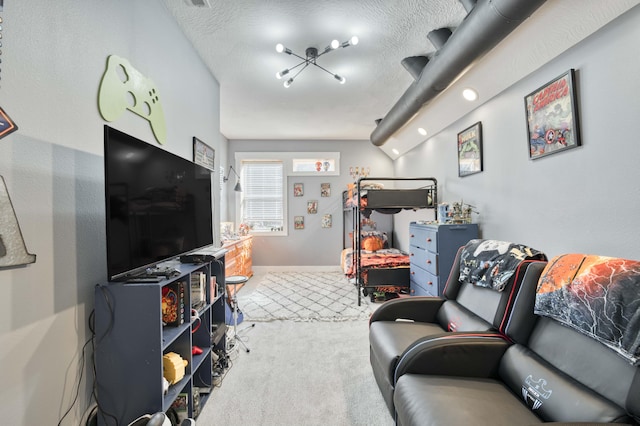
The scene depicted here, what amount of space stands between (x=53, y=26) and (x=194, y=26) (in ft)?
4.20

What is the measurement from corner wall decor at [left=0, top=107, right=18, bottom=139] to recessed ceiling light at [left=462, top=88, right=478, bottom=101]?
322cm

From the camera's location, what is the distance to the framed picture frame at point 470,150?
2889 mm

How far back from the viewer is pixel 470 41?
1883 mm

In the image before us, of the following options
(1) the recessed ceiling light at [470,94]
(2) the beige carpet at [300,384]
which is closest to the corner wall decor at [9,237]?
(2) the beige carpet at [300,384]

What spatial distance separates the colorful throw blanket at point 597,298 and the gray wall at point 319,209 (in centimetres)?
457

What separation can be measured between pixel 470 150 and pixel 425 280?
149 centimetres

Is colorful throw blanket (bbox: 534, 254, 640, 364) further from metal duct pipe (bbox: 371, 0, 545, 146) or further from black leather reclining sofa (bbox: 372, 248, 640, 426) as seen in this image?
metal duct pipe (bbox: 371, 0, 545, 146)

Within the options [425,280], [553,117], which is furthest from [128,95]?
[425,280]

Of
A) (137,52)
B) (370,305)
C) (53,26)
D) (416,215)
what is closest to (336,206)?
(416,215)

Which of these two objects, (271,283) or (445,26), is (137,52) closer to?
(445,26)

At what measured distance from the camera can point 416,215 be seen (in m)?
4.71

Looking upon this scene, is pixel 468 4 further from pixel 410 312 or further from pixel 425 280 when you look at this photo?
pixel 425 280

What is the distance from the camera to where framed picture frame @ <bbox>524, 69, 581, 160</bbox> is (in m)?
1.78

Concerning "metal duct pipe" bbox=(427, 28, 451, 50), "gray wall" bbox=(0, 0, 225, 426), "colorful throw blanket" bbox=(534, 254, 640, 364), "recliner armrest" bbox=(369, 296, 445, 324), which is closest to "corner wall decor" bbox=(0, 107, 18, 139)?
"gray wall" bbox=(0, 0, 225, 426)
